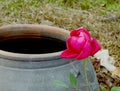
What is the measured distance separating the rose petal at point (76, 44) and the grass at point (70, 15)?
70.9 inches

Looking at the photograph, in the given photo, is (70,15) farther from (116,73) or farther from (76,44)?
(76,44)

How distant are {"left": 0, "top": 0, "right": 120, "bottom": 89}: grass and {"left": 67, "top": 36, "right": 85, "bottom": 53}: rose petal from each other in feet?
5.91

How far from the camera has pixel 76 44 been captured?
1261 mm

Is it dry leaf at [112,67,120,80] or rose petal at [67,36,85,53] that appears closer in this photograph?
rose petal at [67,36,85,53]

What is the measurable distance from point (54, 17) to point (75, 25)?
0.60 feet

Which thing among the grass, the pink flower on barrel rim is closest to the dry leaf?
the grass

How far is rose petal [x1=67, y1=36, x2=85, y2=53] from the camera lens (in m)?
1.26

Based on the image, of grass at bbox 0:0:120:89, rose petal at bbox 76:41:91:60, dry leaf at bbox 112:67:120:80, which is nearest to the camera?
rose petal at bbox 76:41:91:60

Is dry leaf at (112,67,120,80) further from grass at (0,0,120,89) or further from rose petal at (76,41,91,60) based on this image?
rose petal at (76,41,91,60)

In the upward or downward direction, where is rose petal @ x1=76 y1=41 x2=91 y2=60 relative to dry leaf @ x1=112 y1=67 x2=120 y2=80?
upward

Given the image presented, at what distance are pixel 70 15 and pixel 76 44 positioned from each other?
222 cm

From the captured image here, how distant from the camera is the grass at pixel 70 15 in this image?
329 centimetres

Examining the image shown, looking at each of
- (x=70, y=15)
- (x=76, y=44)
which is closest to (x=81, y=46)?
(x=76, y=44)

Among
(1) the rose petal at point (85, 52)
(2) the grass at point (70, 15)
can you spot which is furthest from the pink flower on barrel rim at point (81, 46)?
(2) the grass at point (70, 15)
